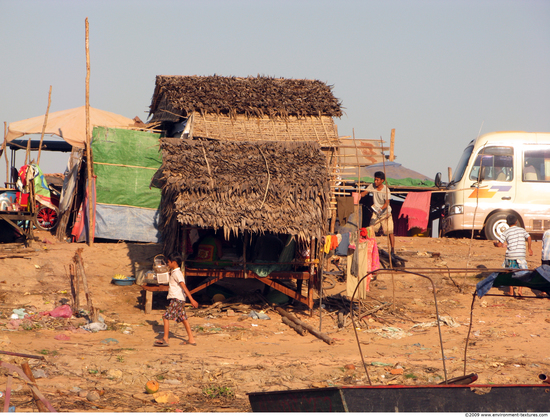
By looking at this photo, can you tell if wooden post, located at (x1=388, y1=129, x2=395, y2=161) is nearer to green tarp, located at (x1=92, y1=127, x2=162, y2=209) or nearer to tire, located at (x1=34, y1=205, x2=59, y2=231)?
green tarp, located at (x1=92, y1=127, x2=162, y2=209)

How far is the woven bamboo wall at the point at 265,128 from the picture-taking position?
12.5 m

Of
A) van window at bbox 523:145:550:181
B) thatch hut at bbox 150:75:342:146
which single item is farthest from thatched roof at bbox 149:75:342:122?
van window at bbox 523:145:550:181

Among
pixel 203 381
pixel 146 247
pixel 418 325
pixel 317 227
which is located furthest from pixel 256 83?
pixel 203 381

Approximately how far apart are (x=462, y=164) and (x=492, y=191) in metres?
1.15

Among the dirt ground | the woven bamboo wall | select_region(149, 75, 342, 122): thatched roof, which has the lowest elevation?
the dirt ground

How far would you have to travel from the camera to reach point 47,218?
13.5 meters

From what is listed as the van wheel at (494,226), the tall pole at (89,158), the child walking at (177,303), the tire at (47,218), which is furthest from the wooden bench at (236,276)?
the van wheel at (494,226)

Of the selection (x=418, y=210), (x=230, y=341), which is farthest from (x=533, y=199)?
(x=230, y=341)

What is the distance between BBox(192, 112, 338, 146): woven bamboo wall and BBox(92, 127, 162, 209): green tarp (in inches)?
51.4

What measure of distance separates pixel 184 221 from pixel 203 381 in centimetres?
308

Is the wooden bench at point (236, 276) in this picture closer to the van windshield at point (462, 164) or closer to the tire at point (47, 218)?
the tire at point (47, 218)

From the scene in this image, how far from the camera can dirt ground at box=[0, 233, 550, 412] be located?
617 cm

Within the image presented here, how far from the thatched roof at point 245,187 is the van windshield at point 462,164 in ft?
18.1

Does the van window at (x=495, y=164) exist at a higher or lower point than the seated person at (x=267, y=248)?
higher
